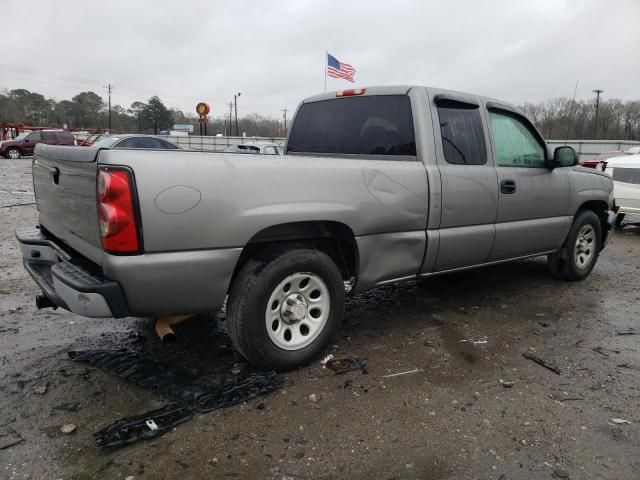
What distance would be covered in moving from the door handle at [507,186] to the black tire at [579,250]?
141cm

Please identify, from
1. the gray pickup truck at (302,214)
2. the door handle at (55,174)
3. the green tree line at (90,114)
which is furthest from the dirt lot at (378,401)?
the green tree line at (90,114)

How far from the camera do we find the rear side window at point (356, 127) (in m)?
3.84

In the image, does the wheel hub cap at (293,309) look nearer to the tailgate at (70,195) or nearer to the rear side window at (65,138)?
the tailgate at (70,195)

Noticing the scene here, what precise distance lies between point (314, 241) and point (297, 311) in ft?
1.75

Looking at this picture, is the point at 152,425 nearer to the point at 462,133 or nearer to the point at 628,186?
the point at 462,133

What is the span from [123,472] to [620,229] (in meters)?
10.9

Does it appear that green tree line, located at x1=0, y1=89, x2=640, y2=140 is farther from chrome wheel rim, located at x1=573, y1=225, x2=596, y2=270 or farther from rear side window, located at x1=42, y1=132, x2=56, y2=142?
chrome wheel rim, located at x1=573, y1=225, x2=596, y2=270

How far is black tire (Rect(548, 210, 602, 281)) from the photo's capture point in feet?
17.5

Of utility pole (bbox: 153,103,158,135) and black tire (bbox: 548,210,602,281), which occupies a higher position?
utility pole (bbox: 153,103,158,135)

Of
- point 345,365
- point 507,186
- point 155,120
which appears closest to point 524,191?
point 507,186

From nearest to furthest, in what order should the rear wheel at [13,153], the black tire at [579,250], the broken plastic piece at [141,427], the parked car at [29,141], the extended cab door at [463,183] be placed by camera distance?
1. the broken plastic piece at [141,427]
2. the extended cab door at [463,183]
3. the black tire at [579,250]
4. the parked car at [29,141]
5. the rear wheel at [13,153]

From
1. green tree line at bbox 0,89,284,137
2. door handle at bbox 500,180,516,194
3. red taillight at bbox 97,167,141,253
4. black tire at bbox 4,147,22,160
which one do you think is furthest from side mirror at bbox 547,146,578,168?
green tree line at bbox 0,89,284,137

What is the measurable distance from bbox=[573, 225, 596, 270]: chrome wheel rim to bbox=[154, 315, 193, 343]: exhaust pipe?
4533 mm

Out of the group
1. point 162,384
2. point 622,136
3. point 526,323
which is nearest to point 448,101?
point 526,323
